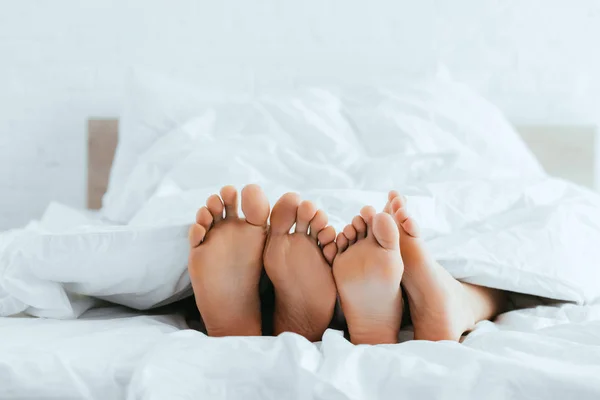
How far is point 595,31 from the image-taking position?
193cm

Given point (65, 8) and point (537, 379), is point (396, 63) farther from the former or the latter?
point (537, 379)

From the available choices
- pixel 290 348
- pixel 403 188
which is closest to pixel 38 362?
pixel 290 348

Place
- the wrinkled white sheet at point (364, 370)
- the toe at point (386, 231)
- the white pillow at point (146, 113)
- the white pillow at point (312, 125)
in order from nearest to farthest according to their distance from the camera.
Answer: the wrinkled white sheet at point (364, 370)
the toe at point (386, 231)
the white pillow at point (312, 125)
the white pillow at point (146, 113)

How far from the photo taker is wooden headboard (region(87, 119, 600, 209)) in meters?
1.79

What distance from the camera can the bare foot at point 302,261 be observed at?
765mm

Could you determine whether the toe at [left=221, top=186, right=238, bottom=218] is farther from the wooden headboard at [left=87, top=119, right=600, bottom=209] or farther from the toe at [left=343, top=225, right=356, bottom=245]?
the wooden headboard at [left=87, top=119, right=600, bottom=209]

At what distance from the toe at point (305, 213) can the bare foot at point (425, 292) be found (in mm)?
105

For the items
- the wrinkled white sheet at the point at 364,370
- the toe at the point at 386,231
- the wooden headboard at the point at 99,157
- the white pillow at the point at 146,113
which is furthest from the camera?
the wooden headboard at the point at 99,157

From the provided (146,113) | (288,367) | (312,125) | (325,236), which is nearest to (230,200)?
(325,236)

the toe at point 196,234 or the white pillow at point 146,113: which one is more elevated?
the white pillow at point 146,113

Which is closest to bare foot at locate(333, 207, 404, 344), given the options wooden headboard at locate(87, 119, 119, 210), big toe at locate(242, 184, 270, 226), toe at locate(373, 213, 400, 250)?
toe at locate(373, 213, 400, 250)

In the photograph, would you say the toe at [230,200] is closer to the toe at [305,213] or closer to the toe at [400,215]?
the toe at [305,213]

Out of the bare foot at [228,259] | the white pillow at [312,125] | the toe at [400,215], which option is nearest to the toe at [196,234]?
the bare foot at [228,259]

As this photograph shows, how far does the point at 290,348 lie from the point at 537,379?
0.23 meters
